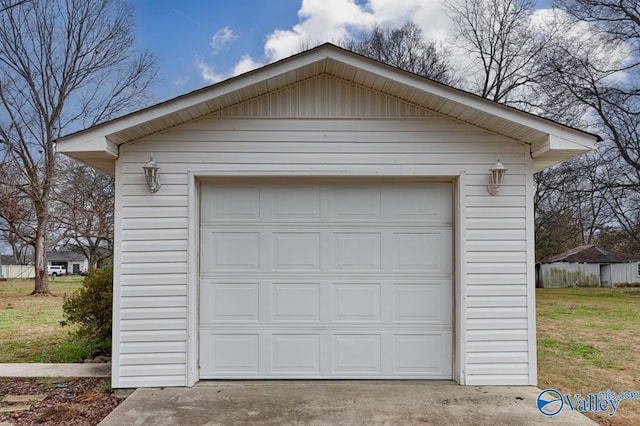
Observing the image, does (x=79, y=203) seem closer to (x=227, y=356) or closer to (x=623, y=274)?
(x=227, y=356)

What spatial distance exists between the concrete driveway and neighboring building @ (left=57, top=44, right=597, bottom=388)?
0.21 m

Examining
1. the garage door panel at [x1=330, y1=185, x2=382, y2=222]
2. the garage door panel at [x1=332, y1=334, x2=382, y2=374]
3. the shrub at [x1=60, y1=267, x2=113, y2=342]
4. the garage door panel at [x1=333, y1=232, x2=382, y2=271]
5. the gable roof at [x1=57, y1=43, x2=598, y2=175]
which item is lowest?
the garage door panel at [x1=332, y1=334, x2=382, y2=374]

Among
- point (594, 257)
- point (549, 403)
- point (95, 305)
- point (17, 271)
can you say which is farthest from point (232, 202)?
point (17, 271)

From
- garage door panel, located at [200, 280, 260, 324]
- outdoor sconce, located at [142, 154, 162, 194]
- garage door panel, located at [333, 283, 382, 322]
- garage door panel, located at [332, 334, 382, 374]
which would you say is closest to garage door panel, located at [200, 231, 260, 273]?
garage door panel, located at [200, 280, 260, 324]

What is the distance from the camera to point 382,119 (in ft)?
15.9

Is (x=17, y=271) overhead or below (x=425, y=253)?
below

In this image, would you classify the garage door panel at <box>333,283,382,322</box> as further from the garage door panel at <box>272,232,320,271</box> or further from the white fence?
the white fence

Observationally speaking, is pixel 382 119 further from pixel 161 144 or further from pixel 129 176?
pixel 129 176

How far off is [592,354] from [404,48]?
16.5 meters

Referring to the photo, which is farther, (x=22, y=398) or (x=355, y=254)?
(x=355, y=254)

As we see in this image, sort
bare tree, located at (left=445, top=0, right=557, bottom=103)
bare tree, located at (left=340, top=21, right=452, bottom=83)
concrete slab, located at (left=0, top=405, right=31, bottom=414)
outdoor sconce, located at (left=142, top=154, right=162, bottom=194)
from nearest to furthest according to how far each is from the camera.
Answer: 1. concrete slab, located at (left=0, top=405, right=31, bottom=414)
2. outdoor sconce, located at (left=142, top=154, right=162, bottom=194)
3. bare tree, located at (left=445, top=0, right=557, bottom=103)
4. bare tree, located at (left=340, top=21, right=452, bottom=83)

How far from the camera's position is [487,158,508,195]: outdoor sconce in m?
4.64

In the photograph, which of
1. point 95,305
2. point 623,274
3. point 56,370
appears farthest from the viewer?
point 623,274

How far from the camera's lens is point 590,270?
88.1 ft
